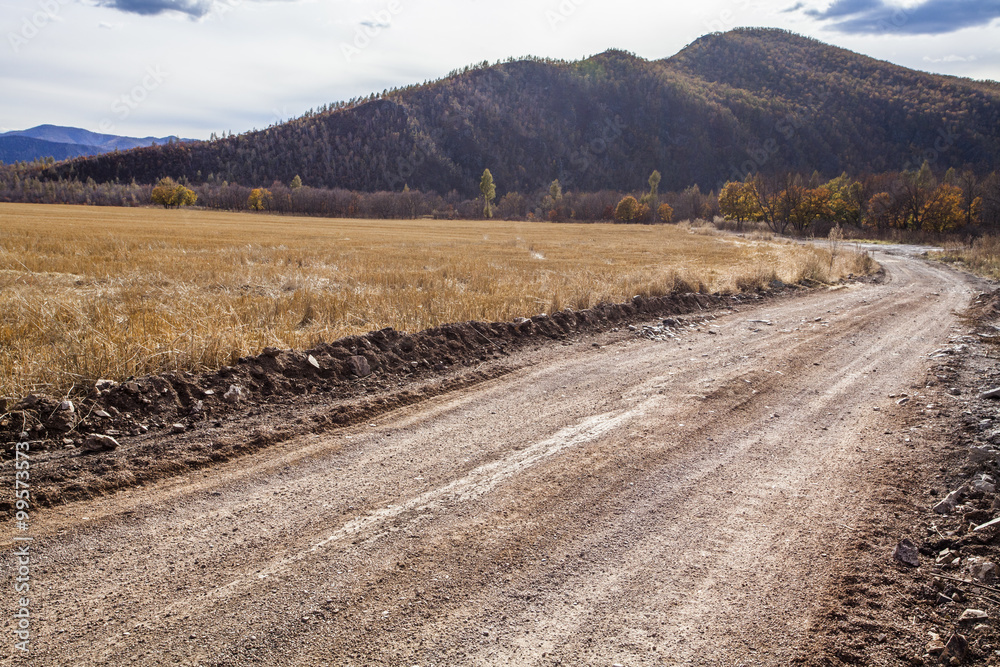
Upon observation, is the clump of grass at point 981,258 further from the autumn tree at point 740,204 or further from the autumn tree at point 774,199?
the autumn tree at point 740,204

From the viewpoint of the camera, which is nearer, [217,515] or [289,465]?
[217,515]

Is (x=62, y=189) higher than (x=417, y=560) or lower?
higher

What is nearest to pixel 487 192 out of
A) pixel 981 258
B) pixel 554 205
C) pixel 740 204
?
pixel 554 205

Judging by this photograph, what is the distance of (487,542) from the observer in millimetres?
3498

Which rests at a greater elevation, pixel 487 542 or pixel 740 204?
pixel 740 204

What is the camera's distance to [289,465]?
447 centimetres

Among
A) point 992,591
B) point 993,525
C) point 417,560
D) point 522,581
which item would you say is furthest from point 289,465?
point 993,525

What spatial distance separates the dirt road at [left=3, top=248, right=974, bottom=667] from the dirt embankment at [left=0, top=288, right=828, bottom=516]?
306mm

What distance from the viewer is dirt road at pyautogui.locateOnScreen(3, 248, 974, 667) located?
105 inches

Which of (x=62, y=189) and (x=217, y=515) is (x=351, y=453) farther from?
(x=62, y=189)

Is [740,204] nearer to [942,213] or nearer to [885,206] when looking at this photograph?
[885,206]

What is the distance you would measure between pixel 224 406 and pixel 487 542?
139 inches

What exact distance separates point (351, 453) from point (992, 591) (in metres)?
4.62

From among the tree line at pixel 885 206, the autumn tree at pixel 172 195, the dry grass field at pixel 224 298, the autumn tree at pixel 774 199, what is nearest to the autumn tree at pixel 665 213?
the tree line at pixel 885 206
